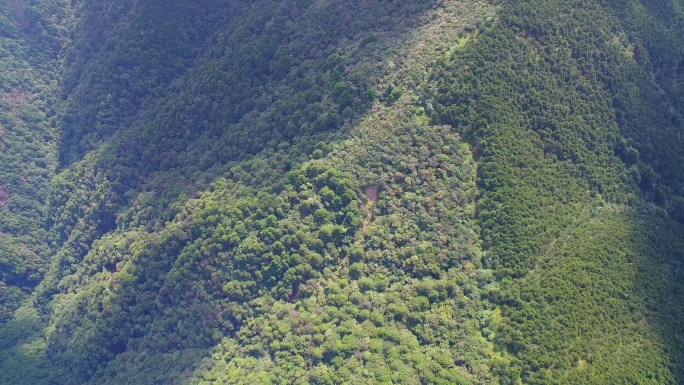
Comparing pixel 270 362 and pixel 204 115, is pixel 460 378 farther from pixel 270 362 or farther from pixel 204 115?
pixel 204 115

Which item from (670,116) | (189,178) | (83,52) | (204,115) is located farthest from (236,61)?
(670,116)

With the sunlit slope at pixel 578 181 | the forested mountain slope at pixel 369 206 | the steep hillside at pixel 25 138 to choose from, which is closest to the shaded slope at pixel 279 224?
the forested mountain slope at pixel 369 206

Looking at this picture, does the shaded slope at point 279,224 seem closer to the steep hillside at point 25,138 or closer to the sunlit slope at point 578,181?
the sunlit slope at point 578,181

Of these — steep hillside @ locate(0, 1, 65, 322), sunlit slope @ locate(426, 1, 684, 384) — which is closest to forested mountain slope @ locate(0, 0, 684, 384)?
sunlit slope @ locate(426, 1, 684, 384)

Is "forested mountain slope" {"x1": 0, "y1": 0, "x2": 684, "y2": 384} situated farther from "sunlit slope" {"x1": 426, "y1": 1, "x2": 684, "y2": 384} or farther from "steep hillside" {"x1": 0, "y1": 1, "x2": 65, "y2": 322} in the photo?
"steep hillside" {"x1": 0, "y1": 1, "x2": 65, "y2": 322}

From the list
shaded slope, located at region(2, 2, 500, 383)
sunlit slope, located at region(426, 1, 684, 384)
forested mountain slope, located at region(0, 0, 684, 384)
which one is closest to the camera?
sunlit slope, located at region(426, 1, 684, 384)

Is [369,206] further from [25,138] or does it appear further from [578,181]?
[25,138]

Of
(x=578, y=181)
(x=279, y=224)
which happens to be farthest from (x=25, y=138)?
(x=578, y=181)

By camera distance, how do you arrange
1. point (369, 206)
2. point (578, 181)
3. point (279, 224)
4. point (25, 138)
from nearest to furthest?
point (578, 181) → point (369, 206) → point (279, 224) → point (25, 138)
